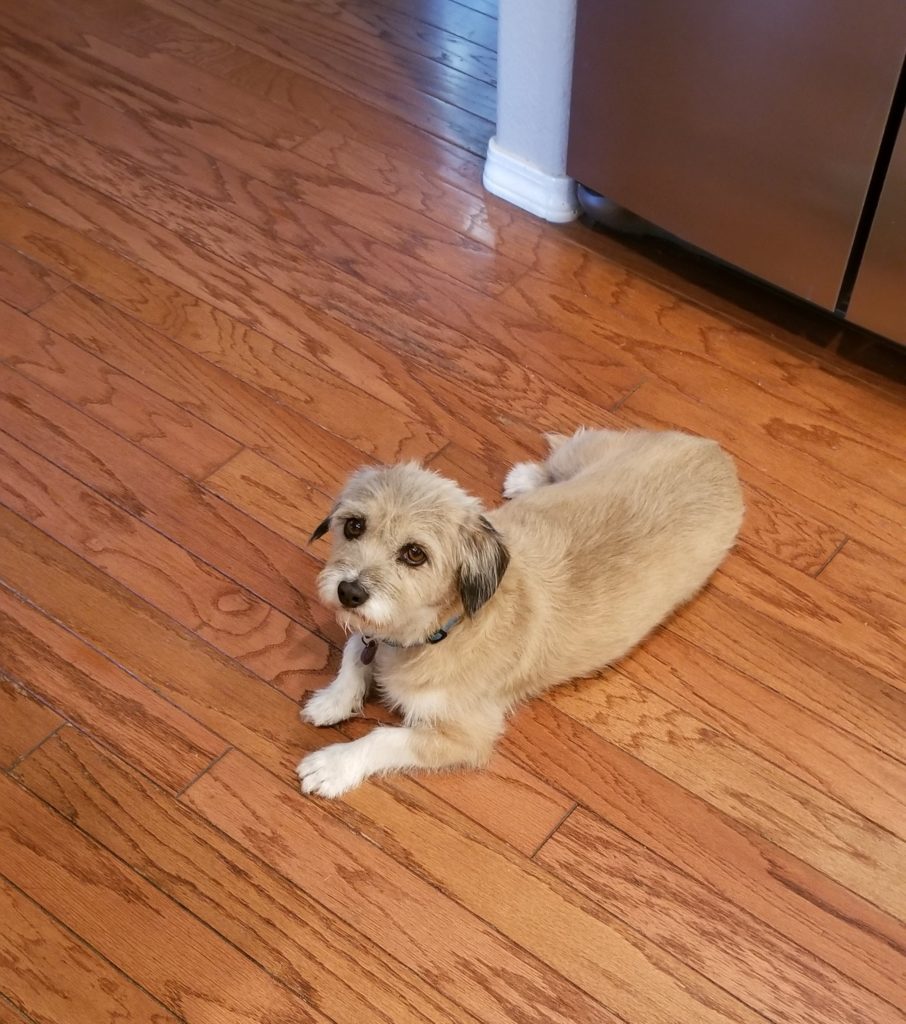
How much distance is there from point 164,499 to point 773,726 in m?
1.09

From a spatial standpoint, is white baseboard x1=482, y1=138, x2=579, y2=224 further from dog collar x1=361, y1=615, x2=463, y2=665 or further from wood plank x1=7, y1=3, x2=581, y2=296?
dog collar x1=361, y1=615, x2=463, y2=665

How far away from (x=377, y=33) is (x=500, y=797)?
2.20 meters

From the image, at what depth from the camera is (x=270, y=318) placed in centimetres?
241

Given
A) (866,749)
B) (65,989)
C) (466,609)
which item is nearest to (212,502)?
(466,609)

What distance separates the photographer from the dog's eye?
1.54 metres

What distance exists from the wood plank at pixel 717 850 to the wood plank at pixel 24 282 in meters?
1.33

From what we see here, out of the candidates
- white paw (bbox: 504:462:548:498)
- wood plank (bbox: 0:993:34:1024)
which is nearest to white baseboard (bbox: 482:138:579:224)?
white paw (bbox: 504:462:548:498)

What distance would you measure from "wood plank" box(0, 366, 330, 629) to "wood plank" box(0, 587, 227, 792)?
0.26 m

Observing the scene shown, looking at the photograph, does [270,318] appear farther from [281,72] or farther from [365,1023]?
[365,1023]

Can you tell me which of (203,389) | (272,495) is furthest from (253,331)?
(272,495)

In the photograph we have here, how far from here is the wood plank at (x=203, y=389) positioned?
7.07 feet

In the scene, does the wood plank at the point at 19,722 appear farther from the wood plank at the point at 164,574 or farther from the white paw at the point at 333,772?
the white paw at the point at 333,772

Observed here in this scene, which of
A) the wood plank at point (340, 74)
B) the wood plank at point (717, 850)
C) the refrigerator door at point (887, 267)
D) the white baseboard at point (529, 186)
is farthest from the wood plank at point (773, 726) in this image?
the wood plank at point (340, 74)

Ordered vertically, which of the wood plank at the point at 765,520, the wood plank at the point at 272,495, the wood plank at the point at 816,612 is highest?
the wood plank at the point at 272,495
